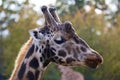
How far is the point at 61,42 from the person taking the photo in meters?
5.88

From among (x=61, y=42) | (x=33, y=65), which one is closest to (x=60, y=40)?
(x=61, y=42)

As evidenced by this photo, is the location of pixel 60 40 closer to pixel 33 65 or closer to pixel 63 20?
pixel 33 65

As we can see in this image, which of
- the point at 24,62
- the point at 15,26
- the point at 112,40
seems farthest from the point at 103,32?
the point at 24,62

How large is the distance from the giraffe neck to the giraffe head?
0.09 metres

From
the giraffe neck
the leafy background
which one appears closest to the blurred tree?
the leafy background

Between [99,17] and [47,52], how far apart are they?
19.5 m

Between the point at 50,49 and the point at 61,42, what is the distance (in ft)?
0.55

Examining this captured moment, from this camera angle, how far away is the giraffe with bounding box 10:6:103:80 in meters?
5.78

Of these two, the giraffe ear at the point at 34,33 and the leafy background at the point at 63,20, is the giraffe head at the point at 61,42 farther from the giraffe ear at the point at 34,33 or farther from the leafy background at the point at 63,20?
the leafy background at the point at 63,20

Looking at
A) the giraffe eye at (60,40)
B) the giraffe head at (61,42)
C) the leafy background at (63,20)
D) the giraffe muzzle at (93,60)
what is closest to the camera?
the giraffe muzzle at (93,60)

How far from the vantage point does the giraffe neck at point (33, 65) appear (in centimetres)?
596

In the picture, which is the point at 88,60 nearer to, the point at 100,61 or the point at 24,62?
the point at 100,61

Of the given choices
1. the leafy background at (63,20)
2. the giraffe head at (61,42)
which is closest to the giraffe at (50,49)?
the giraffe head at (61,42)

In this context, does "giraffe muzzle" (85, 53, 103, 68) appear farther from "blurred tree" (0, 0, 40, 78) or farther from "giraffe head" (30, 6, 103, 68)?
"blurred tree" (0, 0, 40, 78)
